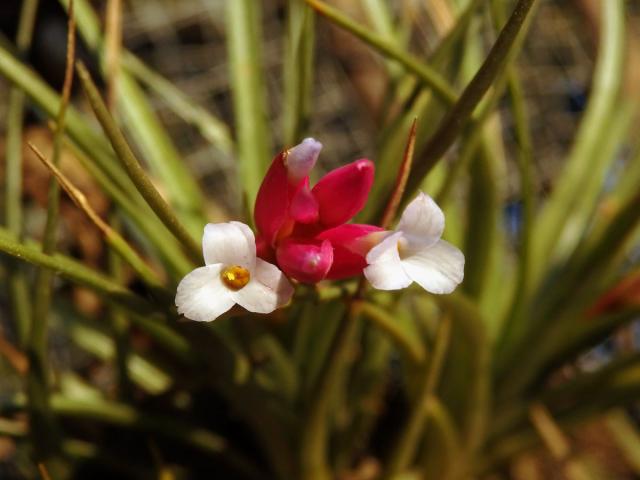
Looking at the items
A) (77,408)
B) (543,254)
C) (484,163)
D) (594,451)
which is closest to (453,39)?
(484,163)

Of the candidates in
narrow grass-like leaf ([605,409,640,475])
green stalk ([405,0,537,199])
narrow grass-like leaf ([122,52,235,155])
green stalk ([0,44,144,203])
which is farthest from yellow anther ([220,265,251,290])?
narrow grass-like leaf ([605,409,640,475])

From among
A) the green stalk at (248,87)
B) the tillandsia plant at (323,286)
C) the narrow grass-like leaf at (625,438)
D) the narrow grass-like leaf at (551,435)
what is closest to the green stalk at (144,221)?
the tillandsia plant at (323,286)

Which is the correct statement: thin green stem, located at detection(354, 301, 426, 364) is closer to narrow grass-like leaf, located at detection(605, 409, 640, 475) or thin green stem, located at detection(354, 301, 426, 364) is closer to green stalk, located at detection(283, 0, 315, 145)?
green stalk, located at detection(283, 0, 315, 145)

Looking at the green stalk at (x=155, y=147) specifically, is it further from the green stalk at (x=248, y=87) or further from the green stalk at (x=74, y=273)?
the green stalk at (x=74, y=273)

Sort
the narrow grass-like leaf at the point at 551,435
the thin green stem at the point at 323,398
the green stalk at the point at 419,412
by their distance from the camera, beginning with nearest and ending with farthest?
the thin green stem at the point at 323,398 → the green stalk at the point at 419,412 → the narrow grass-like leaf at the point at 551,435

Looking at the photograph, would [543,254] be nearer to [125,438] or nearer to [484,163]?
[484,163]

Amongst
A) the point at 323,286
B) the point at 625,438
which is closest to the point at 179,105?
the point at 323,286
